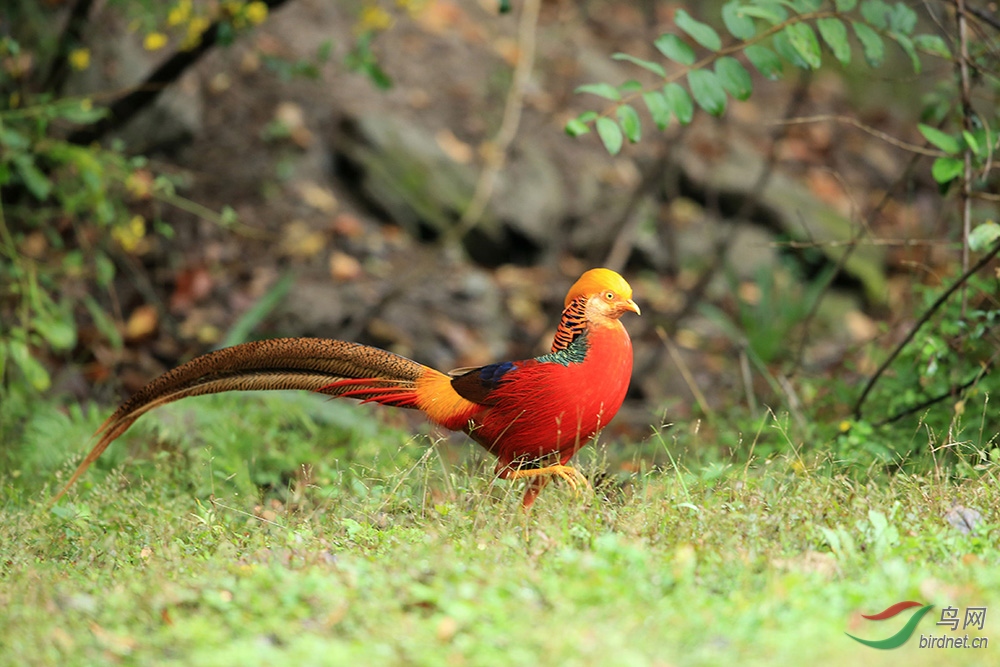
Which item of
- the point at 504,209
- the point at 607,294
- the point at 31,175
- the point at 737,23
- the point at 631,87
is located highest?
the point at 737,23

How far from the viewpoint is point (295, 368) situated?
11.3ft

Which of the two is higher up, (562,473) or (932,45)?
(932,45)

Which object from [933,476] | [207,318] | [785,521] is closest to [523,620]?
[785,521]

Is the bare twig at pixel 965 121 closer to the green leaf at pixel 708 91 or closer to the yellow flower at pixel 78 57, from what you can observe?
the green leaf at pixel 708 91

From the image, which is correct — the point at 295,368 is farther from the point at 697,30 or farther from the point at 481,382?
the point at 697,30

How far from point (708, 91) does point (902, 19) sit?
0.93 m

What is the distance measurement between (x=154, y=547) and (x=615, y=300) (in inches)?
65.7

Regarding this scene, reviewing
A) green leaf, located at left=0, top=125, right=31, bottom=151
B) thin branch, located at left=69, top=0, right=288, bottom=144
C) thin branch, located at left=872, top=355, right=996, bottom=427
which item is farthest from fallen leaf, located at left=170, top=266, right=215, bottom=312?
thin branch, located at left=872, top=355, right=996, bottom=427

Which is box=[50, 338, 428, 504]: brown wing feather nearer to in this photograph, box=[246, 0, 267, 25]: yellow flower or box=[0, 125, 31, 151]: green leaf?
box=[0, 125, 31, 151]: green leaf

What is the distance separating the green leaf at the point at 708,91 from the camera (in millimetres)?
3675

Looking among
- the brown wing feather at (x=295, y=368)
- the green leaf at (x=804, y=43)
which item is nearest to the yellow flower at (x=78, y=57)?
the brown wing feather at (x=295, y=368)

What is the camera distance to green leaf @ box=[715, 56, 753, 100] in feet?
12.2
